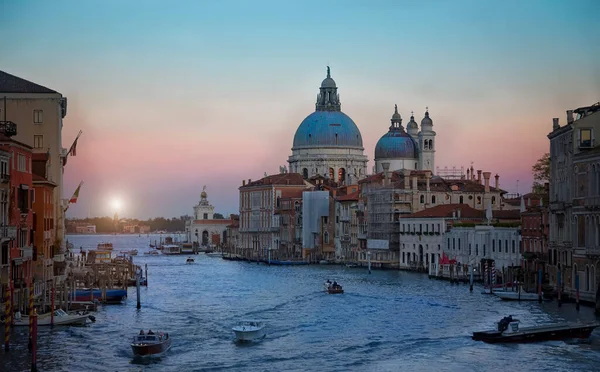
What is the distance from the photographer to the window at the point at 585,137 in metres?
45.0

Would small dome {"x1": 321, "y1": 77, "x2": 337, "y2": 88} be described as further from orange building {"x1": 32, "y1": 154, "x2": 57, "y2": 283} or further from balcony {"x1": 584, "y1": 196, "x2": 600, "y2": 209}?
balcony {"x1": 584, "y1": 196, "x2": 600, "y2": 209}

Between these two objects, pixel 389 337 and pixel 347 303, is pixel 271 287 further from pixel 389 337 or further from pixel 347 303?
pixel 389 337

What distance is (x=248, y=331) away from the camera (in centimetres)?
3750

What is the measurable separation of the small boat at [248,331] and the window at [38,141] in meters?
16.3

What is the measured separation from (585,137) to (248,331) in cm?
1487

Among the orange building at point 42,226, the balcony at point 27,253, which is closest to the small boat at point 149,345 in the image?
the balcony at point 27,253

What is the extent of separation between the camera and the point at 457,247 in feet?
225

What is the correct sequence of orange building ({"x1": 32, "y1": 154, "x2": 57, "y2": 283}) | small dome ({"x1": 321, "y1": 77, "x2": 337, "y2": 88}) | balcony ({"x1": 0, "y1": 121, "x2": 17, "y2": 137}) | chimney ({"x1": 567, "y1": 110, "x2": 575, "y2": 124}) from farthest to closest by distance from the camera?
small dome ({"x1": 321, "y1": 77, "x2": 337, "y2": 88})
chimney ({"x1": 567, "y1": 110, "x2": 575, "y2": 124})
orange building ({"x1": 32, "y1": 154, "x2": 57, "y2": 283})
balcony ({"x1": 0, "y1": 121, "x2": 17, "y2": 137})

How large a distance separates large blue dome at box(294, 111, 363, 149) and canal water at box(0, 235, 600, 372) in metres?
67.9

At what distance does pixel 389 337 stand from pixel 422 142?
257 ft

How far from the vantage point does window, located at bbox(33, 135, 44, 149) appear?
2026 inches

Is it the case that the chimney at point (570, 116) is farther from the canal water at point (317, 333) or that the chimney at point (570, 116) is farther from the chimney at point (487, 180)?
the chimney at point (487, 180)

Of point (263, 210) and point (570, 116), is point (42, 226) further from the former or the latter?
point (263, 210)

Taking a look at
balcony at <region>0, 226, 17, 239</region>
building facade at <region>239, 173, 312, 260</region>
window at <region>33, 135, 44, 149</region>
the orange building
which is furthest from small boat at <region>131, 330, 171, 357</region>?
building facade at <region>239, 173, 312, 260</region>
